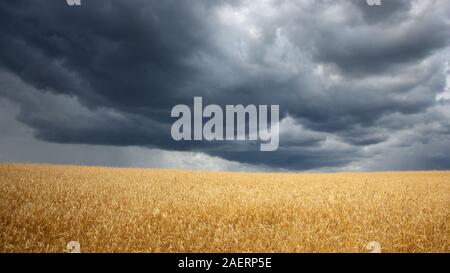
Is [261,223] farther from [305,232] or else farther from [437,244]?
[437,244]

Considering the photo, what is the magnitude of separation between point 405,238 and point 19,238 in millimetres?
8640

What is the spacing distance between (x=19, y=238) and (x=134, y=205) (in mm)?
3668

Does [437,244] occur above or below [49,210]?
below

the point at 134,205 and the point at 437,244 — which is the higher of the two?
the point at 134,205

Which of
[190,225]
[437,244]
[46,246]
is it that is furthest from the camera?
[190,225]

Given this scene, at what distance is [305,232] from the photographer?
27.1ft
